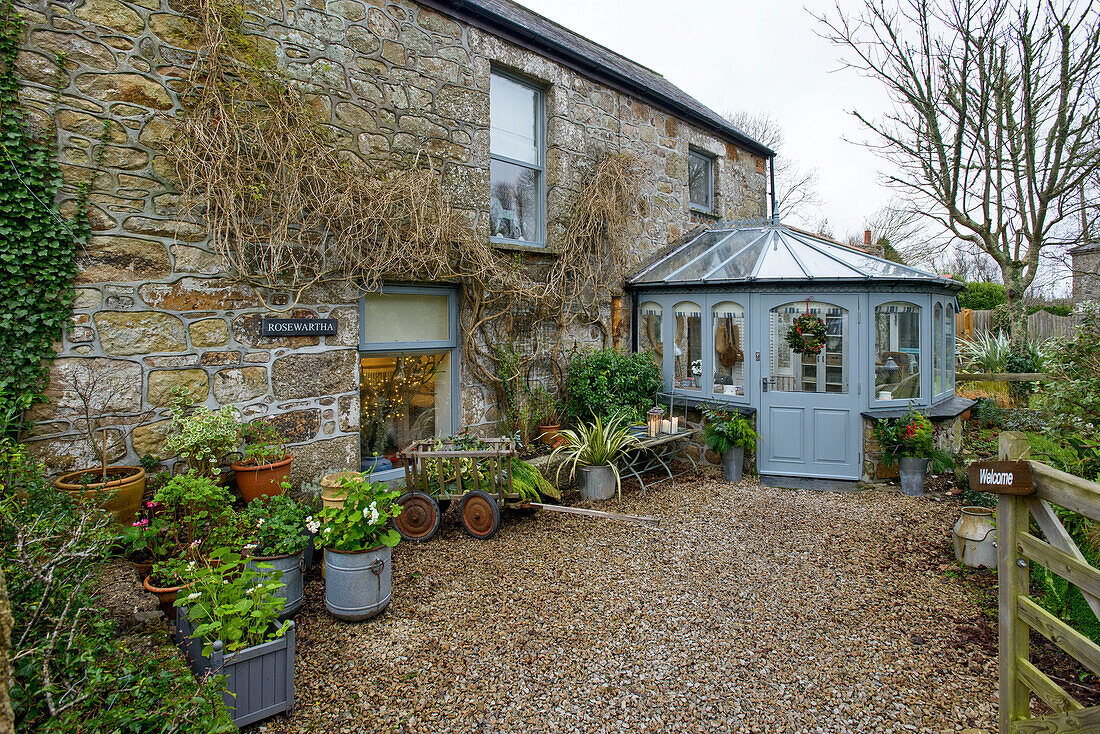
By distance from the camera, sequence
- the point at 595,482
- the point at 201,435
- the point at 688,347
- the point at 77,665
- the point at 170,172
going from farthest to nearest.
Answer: the point at 688,347 < the point at 595,482 < the point at 170,172 < the point at 201,435 < the point at 77,665

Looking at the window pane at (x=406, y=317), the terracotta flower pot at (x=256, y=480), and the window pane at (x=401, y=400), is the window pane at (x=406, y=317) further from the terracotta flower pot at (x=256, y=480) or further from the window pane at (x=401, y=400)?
the terracotta flower pot at (x=256, y=480)

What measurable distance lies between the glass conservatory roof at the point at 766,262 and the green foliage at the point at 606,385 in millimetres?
1471

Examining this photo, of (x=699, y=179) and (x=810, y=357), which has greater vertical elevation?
(x=699, y=179)

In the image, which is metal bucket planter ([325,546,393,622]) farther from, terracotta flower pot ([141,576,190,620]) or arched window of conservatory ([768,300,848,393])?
arched window of conservatory ([768,300,848,393])

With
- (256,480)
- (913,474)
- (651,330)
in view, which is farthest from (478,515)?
(913,474)

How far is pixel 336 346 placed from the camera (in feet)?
17.4

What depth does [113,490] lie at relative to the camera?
3.61m

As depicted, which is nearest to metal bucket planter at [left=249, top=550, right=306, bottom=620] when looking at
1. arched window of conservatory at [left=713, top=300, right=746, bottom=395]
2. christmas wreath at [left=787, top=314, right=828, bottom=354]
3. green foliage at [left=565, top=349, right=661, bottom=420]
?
green foliage at [left=565, top=349, right=661, bottom=420]

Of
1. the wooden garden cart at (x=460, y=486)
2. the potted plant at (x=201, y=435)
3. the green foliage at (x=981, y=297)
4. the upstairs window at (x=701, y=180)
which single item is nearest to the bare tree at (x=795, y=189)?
the green foliage at (x=981, y=297)

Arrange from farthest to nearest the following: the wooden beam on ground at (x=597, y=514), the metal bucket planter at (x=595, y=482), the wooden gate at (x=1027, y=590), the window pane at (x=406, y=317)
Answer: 1. the metal bucket planter at (x=595, y=482)
2. the window pane at (x=406, y=317)
3. the wooden beam on ground at (x=597, y=514)
4. the wooden gate at (x=1027, y=590)

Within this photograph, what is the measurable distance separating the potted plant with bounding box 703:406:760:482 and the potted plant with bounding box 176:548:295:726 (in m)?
5.56

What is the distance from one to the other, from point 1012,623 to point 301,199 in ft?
18.2

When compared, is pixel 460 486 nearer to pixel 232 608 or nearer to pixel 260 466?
pixel 260 466

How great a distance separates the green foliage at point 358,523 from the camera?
3.62 m
